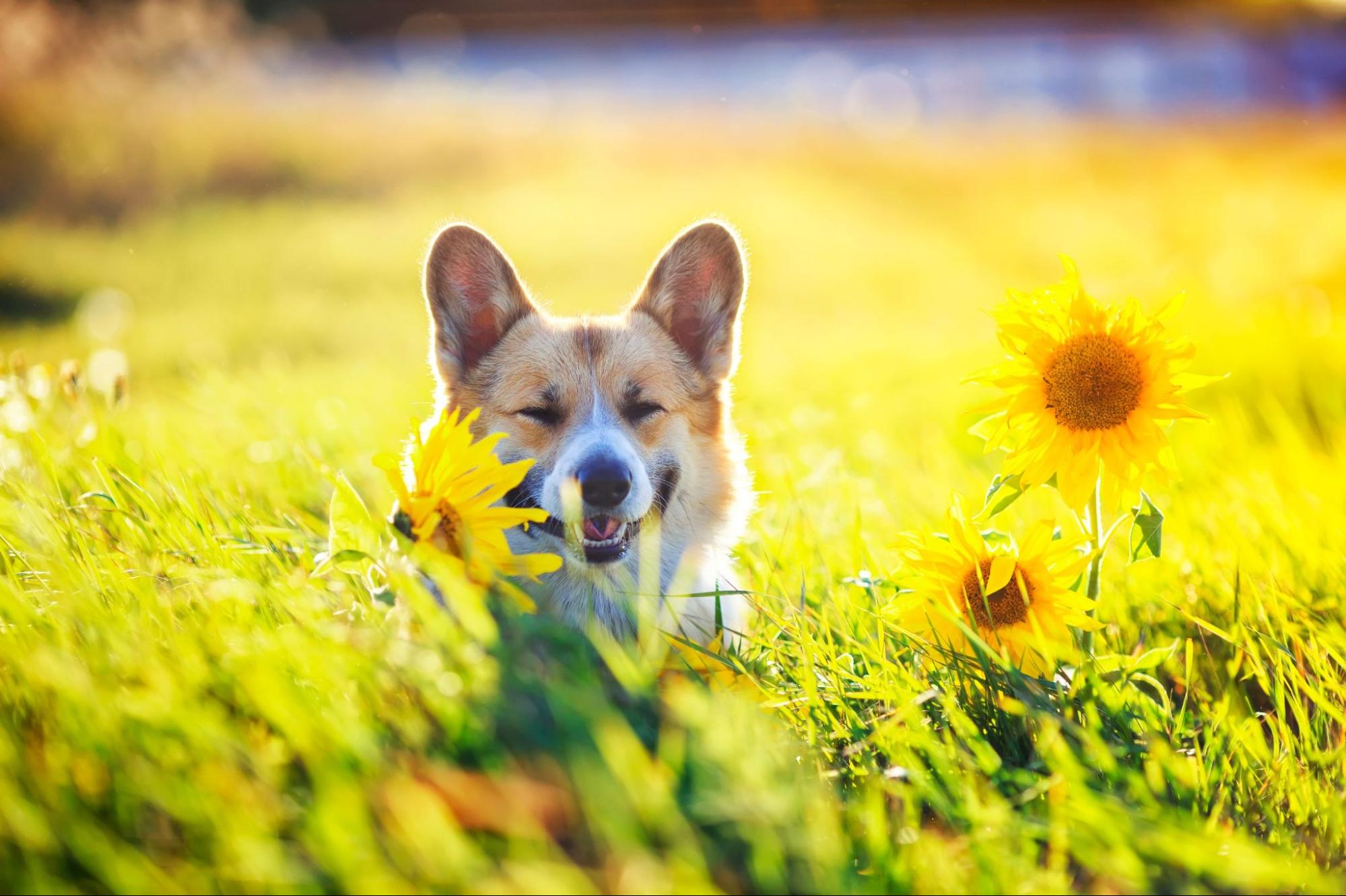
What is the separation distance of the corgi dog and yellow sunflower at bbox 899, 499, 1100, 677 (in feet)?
1.86

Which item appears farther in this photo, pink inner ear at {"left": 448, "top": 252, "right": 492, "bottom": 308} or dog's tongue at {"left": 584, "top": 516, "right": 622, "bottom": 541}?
pink inner ear at {"left": 448, "top": 252, "right": 492, "bottom": 308}

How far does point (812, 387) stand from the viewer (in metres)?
5.58

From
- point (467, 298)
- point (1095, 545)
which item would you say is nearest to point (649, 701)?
point (1095, 545)

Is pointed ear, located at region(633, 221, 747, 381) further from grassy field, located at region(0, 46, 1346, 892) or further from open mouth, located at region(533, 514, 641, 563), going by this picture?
open mouth, located at region(533, 514, 641, 563)

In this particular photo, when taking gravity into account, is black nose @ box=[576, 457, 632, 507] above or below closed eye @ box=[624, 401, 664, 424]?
below

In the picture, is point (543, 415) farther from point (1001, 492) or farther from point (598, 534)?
point (1001, 492)

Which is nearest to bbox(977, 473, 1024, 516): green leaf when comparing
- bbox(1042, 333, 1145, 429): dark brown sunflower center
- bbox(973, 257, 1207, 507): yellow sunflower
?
bbox(973, 257, 1207, 507): yellow sunflower

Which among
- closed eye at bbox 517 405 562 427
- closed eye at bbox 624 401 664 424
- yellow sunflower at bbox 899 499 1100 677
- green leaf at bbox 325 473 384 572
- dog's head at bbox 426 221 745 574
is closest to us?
green leaf at bbox 325 473 384 572

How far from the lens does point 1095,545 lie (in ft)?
6.36

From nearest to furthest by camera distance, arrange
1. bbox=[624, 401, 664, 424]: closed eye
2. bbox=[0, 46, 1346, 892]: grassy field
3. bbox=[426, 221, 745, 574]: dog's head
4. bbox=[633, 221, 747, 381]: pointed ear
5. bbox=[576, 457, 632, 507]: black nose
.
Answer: bbox=[0, 46, 1346, 892]: grassy field → bbox=[576, 457, 632, 507]: black nose → bbox=[426, 221, 745, 574]: dog's head → bbox=[624, 401, 664, 424]: closed eye → bbox=[633, 221, 747, 381]: pointed ear

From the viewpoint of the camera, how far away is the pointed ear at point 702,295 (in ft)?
10.0

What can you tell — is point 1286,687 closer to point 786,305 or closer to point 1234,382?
point 1234,382

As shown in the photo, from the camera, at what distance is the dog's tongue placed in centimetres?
240

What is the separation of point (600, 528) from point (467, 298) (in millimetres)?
926
